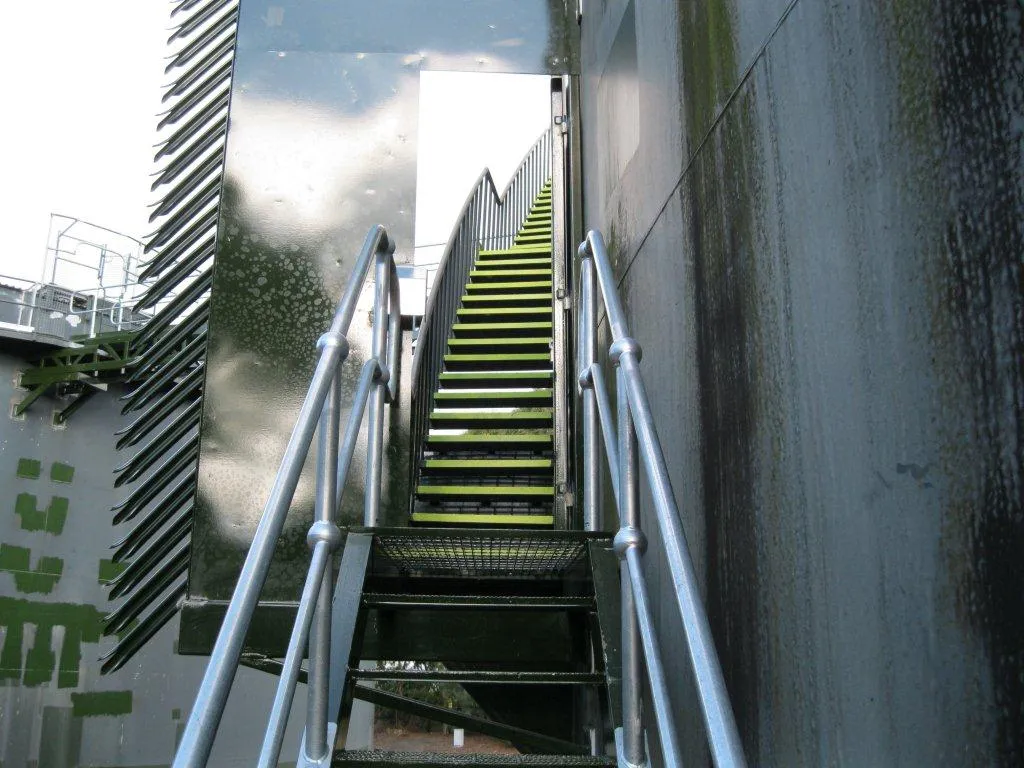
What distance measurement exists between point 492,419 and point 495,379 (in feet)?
2.26

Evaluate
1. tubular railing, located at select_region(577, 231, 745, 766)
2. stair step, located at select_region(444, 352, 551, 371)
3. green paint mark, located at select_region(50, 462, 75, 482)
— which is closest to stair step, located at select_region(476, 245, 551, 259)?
stair step, located at select_region(444, 352, 551, 371)

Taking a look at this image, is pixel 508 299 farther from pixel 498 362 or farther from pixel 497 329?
pixel 498 362

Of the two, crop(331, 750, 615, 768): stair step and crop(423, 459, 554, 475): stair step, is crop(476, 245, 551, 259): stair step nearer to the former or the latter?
crop(423, 459, 554, 475): stair step

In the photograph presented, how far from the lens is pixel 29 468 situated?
547 inches

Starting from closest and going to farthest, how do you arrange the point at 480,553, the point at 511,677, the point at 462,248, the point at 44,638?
the point at 511,677 → the point at 480,553 → the point at 462,248 → the point at 44,638

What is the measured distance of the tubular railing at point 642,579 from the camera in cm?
166

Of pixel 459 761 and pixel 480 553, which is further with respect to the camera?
pixel 480 553

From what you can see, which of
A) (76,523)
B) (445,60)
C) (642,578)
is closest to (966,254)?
(642,578)

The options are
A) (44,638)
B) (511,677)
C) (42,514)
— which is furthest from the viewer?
(42,514)

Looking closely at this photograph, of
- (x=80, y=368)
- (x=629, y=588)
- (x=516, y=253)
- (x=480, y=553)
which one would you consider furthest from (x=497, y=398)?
(x=80, y=368)

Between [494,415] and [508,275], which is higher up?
[508,275]

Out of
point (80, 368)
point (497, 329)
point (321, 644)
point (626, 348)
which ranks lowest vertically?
point (321, 644)

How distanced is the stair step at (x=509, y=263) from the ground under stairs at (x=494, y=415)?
0.27m

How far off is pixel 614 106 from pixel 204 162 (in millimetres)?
3188
